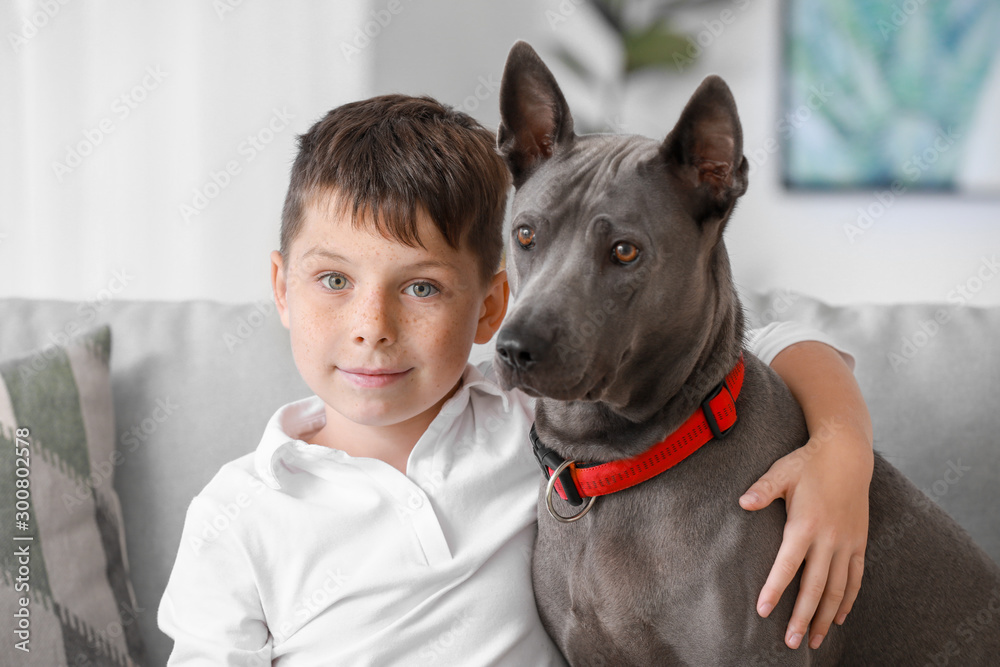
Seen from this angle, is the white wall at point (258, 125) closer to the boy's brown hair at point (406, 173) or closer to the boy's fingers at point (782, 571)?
the boy's brown hair at point (406, 173)

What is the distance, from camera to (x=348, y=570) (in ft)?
3.93

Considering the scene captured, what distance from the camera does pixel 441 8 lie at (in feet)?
9.80

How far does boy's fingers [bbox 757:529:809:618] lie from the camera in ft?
3.21

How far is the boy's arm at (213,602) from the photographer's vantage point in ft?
3.75

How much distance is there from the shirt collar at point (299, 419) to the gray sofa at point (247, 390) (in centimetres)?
24

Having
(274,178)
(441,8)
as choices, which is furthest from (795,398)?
(441,8)

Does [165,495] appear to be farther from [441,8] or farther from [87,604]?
[441,8]

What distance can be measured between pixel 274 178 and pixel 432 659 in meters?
2.05
